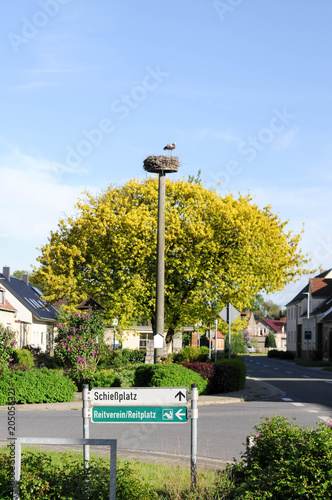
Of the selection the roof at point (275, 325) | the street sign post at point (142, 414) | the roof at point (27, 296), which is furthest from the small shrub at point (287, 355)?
the roof at point (275, 325)

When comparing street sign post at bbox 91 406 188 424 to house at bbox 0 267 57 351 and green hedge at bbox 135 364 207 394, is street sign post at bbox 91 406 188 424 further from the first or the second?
house at bbox 0 267 57 351

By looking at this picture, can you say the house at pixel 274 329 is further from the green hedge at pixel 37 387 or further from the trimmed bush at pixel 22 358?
the green hedge at pixel 37 387

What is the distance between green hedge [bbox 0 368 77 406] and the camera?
1844 cm

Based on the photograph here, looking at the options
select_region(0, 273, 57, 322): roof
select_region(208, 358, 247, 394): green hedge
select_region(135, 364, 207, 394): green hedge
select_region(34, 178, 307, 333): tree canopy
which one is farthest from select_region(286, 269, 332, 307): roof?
select_region(135, 364, 207, 394): green hedge

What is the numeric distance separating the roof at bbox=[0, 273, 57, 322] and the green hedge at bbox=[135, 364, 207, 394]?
27.0 meters

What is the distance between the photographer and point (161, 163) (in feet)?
77.6

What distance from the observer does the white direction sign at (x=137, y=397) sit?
21.5 ft

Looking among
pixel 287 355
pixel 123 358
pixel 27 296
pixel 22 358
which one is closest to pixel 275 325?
pixel 287 355

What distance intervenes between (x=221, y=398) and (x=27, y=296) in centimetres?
3589

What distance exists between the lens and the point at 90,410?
6.69 metres

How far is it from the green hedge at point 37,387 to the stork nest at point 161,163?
854 cm

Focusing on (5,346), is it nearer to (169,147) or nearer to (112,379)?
(112,379)

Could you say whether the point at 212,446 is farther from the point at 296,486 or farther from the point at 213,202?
the point at 213,202

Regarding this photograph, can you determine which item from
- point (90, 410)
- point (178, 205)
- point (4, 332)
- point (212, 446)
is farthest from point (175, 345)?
point (90, 410)
